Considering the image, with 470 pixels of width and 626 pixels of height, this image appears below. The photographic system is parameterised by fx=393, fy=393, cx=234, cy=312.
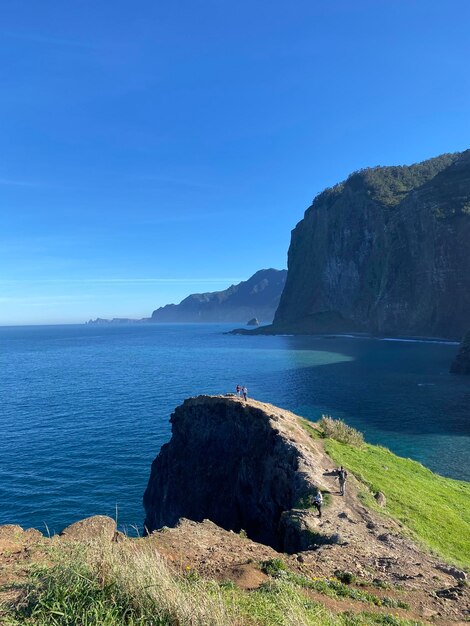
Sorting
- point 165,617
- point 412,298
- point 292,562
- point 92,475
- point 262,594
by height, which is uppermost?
point 412,298

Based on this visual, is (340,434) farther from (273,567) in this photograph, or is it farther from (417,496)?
(273,567)

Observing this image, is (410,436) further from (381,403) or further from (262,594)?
(262,594)

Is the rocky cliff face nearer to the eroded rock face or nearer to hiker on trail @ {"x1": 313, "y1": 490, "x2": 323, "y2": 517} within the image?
the eroded rock face

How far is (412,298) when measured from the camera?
147 metres

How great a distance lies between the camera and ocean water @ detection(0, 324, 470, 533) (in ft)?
110

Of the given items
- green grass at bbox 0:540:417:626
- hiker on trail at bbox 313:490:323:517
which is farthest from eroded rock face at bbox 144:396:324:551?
green grass at bbox 0:540:417:626

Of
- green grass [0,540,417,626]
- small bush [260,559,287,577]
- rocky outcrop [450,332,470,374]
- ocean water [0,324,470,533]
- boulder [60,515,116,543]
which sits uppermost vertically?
green grass [0,540,417,626]

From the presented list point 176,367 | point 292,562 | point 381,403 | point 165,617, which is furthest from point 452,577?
point 176,367

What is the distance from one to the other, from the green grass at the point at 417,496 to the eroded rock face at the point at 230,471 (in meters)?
4.25

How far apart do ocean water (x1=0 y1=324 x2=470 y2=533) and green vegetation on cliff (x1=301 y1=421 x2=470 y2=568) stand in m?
6.86

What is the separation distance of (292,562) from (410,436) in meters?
35.1

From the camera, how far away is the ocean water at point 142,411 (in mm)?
33656

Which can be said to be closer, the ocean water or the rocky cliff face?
the ocean water

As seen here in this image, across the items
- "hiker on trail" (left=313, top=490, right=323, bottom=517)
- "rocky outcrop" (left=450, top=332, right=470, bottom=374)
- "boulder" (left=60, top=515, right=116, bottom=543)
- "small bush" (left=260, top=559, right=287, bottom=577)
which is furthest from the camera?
"rocky outcrop" (left=450, top=332, right=470, bottom=374)
